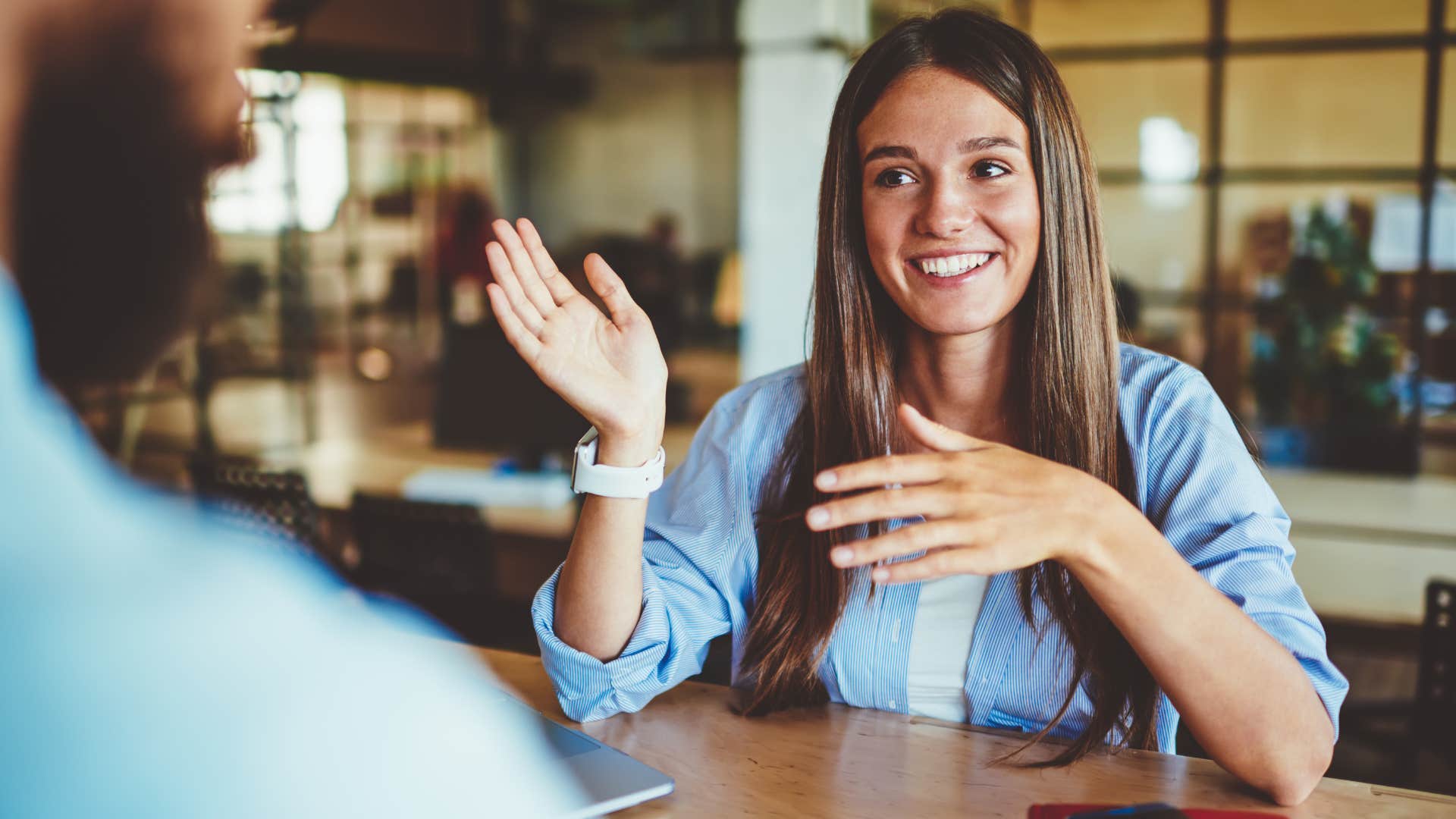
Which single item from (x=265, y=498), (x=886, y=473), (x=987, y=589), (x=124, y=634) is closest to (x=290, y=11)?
(x=124, y=634)

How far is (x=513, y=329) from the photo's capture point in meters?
1.19

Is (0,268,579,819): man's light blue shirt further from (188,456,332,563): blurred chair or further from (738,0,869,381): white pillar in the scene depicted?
(738,0,869,381): white pillar

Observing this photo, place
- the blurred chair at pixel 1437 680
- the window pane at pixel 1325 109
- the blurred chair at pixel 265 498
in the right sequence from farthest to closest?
the window pane at pixel 1325 109, the blurred chair at pixel 265 498, the blurred chair at pixel 1437 680

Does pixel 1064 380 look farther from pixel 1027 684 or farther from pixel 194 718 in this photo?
pixel 194 718

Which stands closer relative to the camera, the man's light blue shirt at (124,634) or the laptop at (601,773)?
the man's light blue shirt at (124,634)

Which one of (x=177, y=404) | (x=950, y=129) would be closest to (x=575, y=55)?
(x=177, y=404)

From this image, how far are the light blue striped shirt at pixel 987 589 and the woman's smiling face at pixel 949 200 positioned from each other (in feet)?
0.72

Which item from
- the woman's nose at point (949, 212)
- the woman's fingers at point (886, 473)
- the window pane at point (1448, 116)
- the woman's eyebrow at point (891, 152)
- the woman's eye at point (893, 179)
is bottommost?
the woman's fingers at point (886, 473)

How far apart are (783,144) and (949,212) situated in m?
4.12

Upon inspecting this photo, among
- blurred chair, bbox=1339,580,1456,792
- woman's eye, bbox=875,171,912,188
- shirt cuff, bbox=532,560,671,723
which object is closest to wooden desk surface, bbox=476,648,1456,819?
shirt cuff, bbox=532,560,671,723

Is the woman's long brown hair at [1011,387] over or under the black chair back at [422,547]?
over

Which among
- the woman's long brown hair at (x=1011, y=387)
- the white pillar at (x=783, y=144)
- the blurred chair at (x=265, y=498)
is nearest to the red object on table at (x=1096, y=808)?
the woman's long brown hair at (x=1011, y=387)

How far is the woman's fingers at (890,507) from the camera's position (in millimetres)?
916

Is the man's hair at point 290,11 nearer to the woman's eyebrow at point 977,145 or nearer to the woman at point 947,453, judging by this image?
the woman at point 947,453
